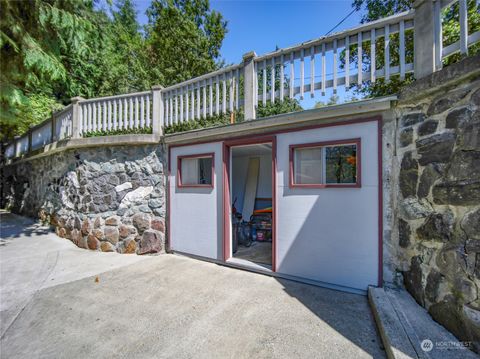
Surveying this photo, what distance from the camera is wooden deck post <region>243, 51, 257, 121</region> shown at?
3689mm

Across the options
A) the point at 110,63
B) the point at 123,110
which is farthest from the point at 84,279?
the point at 110,63

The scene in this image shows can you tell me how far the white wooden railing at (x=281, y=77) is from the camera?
94.7 inches

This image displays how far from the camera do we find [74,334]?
7.68 ft

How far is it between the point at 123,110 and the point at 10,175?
9.47m

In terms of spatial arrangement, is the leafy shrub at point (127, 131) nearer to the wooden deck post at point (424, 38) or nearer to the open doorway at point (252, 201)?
the open doorway at point (252, 201)

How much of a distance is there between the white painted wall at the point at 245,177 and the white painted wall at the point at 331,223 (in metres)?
3.13

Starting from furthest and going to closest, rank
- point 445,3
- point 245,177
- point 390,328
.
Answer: point 245,177
point 445,3
point 390,328

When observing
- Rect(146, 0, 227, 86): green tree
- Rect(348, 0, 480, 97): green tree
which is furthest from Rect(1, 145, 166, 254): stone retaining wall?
Rect(146, 0, 227, 86): green tree

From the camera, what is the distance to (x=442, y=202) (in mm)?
2156

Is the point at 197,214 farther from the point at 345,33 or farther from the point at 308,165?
the point at 345,33

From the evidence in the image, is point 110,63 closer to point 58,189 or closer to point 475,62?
point 58,189

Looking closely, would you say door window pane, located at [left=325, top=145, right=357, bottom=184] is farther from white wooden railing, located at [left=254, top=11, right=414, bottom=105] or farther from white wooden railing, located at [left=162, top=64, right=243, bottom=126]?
white wooden railing, located at [left=162, top=64, right=243, bottom=126]

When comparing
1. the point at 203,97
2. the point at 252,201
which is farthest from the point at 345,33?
the point at 252,201

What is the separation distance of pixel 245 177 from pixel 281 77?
387cm
